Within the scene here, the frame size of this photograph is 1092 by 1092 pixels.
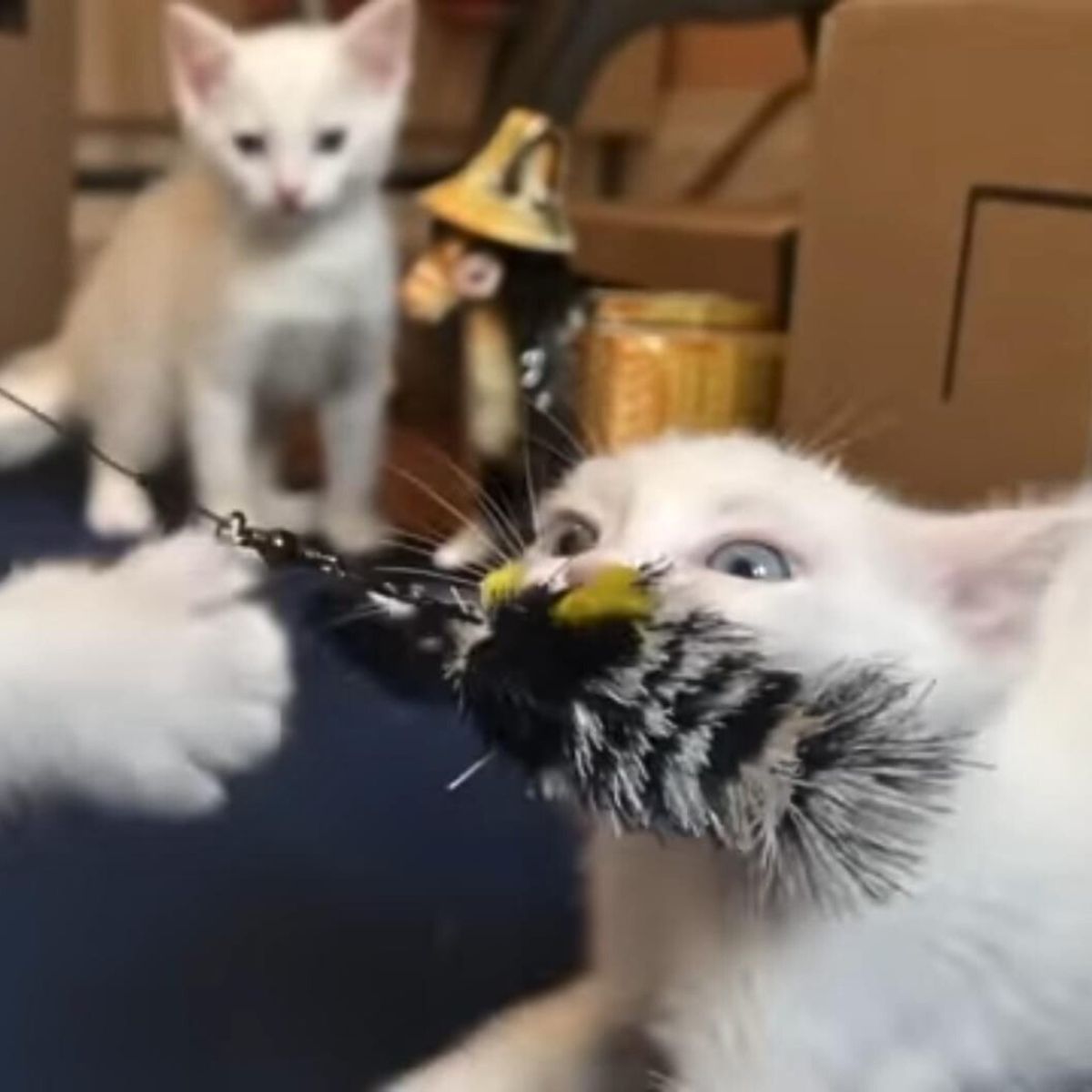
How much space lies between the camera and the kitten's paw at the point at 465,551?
2.56 feet

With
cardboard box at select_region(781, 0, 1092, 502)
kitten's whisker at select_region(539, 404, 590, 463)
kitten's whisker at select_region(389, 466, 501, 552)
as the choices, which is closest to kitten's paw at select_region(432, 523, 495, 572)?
kitten's whisker at select_region(389, 466, 501, 552)

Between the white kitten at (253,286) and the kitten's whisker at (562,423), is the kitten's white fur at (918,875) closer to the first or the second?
the kitten's whisker at (562,423)

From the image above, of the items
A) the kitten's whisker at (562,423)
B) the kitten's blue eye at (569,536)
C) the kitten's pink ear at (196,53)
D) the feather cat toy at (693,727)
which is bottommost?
the kitten's whisker at (562,423)

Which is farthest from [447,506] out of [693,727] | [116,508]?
[116,508]

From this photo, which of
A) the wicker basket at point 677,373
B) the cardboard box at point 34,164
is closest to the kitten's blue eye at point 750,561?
the wicker basket at point 677,373

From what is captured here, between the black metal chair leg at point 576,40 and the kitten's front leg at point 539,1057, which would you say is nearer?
the kitten's front leg at point 539,1057

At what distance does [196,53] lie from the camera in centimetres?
149

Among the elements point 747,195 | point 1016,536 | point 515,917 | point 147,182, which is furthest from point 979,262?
point 147,182

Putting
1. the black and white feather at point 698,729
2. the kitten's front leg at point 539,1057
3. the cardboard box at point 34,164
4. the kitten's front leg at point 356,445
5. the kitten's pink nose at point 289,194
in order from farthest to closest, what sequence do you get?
the cardboard box at point 34,164 → the kitten's front leg at point 356,445 → the kitten's pink nose at point 289,194 → the kitten's front leg at point 539,1057 → the black and white feather at point 698,729

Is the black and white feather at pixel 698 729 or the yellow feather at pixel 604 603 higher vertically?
the yellow feather at pixel 604 603

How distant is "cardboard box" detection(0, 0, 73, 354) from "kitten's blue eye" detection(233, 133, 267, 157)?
13.3 inches

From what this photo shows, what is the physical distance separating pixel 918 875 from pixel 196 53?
3.41ft

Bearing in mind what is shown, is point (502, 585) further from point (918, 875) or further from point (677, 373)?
point (677, 373)

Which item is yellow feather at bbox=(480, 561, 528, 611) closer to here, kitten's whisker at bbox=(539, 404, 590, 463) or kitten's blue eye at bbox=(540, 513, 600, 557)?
kitten's blue eye at bbox=(540, 513, 600, 557)
